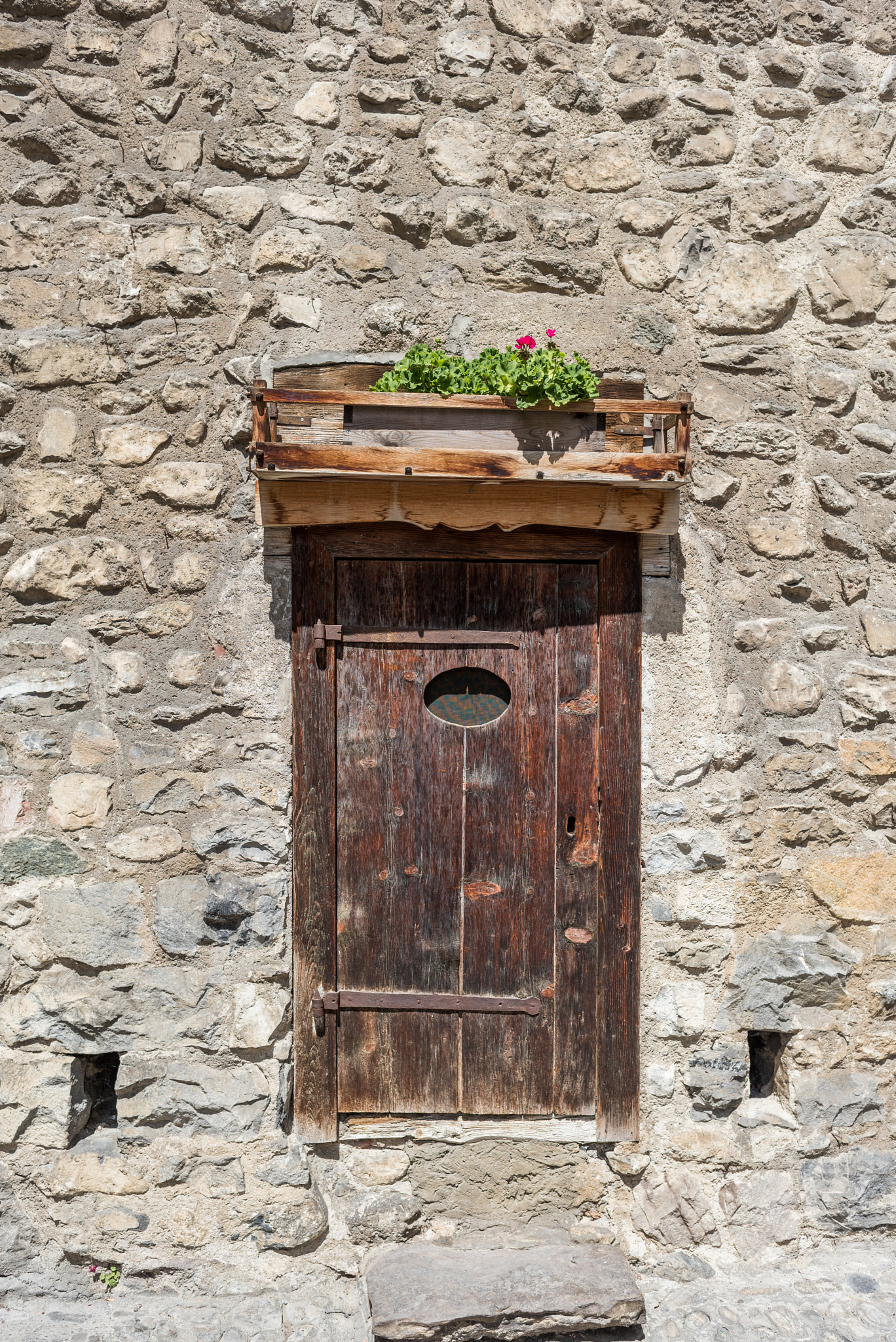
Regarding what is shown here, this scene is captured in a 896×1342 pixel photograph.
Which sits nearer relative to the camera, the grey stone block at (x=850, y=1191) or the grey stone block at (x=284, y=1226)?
the grey stone block at (x=284, y=1226)

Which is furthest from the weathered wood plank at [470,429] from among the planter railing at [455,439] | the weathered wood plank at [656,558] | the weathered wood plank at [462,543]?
the weathered wood plank at [656,558]

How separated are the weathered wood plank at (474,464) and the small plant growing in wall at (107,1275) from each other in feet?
7.93

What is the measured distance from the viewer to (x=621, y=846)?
2.81m

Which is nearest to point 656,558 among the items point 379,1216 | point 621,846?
point 621,846

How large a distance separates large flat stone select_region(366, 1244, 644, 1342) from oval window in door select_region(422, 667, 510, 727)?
161 centimetres

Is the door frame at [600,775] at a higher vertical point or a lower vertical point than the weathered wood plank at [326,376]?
lower

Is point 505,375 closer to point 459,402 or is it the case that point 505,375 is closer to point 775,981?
point 459,402

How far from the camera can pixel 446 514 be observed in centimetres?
268

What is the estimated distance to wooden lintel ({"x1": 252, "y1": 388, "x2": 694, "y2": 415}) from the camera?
252 centimetres

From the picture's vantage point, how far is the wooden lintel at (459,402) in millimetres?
2521

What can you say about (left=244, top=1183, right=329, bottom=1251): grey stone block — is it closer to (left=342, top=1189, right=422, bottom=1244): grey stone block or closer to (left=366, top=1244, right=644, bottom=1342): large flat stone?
(left=342, top=1189, right=422, bottom=1244): grey stone block

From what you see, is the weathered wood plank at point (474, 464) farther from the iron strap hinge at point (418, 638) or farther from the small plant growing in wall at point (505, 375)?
the iron strap hinge at point (418, 638)

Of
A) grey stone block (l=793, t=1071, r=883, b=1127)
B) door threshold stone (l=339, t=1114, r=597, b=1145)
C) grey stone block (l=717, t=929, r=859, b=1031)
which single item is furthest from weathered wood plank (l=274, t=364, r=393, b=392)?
grey stone block (l=793, t=1071, r=883, b=1127)

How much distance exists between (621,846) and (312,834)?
96cm
